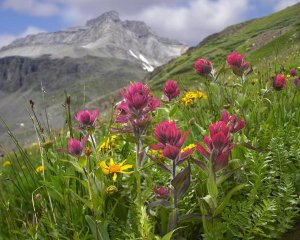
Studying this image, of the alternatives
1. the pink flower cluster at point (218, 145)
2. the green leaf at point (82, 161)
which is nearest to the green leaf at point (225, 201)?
the pink flower cluster at point (218, 145)

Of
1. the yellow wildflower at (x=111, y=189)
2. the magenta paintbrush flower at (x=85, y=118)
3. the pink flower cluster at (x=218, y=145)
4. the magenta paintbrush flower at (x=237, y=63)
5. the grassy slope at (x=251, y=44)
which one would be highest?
the grassy slope at (x=251, y=44)

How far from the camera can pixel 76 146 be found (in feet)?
8.70

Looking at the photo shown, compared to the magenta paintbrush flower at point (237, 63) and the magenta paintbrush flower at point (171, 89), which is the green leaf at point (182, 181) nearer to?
the magenta paintbrush flower at point (171, 89)

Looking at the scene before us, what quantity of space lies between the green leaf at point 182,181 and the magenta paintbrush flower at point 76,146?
27.2 inches

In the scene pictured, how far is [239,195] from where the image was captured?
291cm

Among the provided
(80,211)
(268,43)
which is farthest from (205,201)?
(268,43)

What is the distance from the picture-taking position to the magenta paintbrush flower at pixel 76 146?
264cm

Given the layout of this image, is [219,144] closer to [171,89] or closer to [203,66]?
[171,89]

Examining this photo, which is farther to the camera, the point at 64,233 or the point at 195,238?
the point at 64,233

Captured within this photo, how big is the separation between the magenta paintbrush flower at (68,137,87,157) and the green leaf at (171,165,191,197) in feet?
2.27

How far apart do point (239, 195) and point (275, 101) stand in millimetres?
2016

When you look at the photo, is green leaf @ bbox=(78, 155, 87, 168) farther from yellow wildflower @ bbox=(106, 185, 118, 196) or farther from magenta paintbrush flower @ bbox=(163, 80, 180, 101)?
magenta paintbrush flower @ bbox=(163, 80, 180, 101)

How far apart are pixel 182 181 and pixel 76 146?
2.48 ft

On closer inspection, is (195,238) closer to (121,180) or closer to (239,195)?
(239,195)
